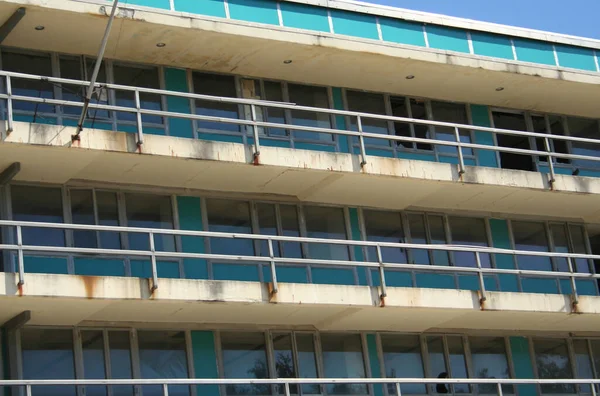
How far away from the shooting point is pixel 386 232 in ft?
93.2

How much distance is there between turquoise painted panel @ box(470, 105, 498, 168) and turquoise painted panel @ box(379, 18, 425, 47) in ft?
7.08

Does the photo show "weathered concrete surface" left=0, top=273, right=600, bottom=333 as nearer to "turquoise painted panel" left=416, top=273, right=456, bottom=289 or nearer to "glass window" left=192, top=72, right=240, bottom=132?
"turquoise painted panel" left=416, top=273, right=456, bottom=289

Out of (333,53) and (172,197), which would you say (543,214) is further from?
(172,197)

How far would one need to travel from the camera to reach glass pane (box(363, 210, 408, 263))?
28062 millimetres

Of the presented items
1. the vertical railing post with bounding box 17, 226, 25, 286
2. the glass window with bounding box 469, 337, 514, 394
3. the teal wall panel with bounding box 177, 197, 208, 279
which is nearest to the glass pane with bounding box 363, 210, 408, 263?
the glass window with bounding box 469, 337, 514, 394

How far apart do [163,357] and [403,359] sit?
4.94 metres

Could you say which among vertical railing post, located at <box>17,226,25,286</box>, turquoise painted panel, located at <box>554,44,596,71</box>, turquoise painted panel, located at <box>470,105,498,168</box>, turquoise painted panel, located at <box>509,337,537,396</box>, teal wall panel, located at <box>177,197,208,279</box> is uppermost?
turquoise painted panel, located at <box>554,44,596,71</box>

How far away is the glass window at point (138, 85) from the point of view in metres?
26.4

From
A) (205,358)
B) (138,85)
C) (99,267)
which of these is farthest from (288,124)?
(99,267)

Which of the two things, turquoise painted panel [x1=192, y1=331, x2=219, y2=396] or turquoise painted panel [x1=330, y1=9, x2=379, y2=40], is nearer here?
turquoise painted panel [x1=192, y1=331, x2=219, y2=396]

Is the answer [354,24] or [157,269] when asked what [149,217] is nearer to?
[157,269]

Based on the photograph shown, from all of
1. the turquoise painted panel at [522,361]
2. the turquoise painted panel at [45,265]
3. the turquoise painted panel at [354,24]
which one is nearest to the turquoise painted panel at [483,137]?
the turquoise painted panel at [354,24]

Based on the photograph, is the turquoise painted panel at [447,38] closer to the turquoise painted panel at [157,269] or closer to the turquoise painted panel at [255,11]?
the turquoise painted panel at [255,11]

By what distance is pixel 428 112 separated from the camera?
98.3 ft
